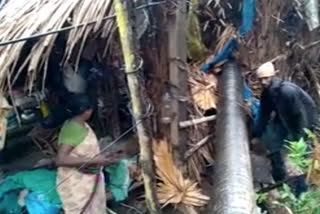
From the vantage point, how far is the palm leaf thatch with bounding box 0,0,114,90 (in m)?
4.65

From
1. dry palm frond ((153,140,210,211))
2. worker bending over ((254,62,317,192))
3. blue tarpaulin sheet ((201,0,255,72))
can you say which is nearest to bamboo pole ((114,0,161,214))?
dry palm frond ((153,140,210,211))

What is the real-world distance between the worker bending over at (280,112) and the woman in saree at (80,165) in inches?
74.4

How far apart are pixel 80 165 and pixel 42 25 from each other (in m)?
1.22

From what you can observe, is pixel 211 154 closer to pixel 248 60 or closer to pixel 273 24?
pixel 248 60

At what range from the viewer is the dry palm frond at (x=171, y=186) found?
19.5 ft

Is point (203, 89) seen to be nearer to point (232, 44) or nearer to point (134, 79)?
point (232, 44)

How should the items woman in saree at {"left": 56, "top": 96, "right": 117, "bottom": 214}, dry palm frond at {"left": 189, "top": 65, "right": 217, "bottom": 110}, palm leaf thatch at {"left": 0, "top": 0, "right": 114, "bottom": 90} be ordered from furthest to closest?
dry palm frond at {"left": 189, "top": 65, "right": 217, "bottom": 110}, woman in saree at {"left": 56, "top": 96, "right": 117, "bottom": 214}, palm leaf thatch at {"left": 0, "top": 0, "right": 114, "bottom": 90}

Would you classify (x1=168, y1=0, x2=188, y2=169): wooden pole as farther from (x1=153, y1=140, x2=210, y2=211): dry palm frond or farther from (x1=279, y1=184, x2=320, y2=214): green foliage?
(x1=279, y1=184, x2=320, y2=214): green foliage

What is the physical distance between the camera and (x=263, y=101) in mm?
6488

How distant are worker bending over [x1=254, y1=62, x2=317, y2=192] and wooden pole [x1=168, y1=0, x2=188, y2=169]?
92 cm

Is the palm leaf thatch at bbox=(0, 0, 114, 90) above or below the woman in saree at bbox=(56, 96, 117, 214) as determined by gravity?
above

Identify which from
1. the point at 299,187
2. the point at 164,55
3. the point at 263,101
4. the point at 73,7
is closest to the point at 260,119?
the point at 263,101

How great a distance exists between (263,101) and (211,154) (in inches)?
31.4

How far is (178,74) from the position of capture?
229 inches
